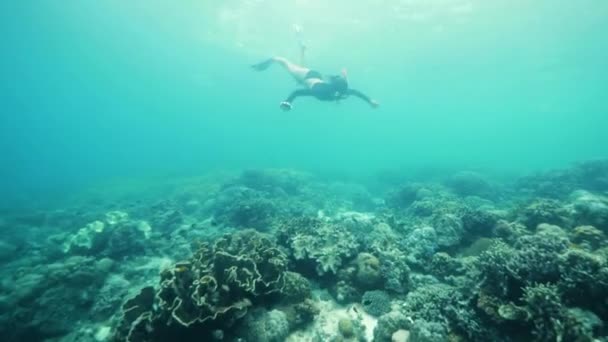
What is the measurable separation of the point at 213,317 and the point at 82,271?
802cm

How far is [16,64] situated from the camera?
209 feet

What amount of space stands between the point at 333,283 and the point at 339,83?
11.2 metres

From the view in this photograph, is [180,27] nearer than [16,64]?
Yes

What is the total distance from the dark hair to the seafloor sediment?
7.46 metres

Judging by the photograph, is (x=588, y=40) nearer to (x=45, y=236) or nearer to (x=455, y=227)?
(x=455, y=227)

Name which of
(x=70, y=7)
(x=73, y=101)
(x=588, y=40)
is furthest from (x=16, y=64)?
(x=588, y=40)

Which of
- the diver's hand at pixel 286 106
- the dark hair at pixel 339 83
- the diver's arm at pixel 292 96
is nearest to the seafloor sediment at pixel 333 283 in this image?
the diver's hand at pixel 286 106

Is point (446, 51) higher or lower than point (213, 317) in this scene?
higher

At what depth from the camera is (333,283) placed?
8.42 m

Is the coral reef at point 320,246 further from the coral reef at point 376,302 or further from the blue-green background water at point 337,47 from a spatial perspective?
the blue-green background water at point 337,47

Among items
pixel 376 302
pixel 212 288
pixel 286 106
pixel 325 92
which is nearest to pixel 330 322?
pixel 376 302

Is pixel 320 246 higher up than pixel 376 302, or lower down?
higher up

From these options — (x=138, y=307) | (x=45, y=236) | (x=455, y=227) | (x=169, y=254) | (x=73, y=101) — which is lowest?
(x=45, y=236)

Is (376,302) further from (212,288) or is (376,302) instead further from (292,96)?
(292,96)
